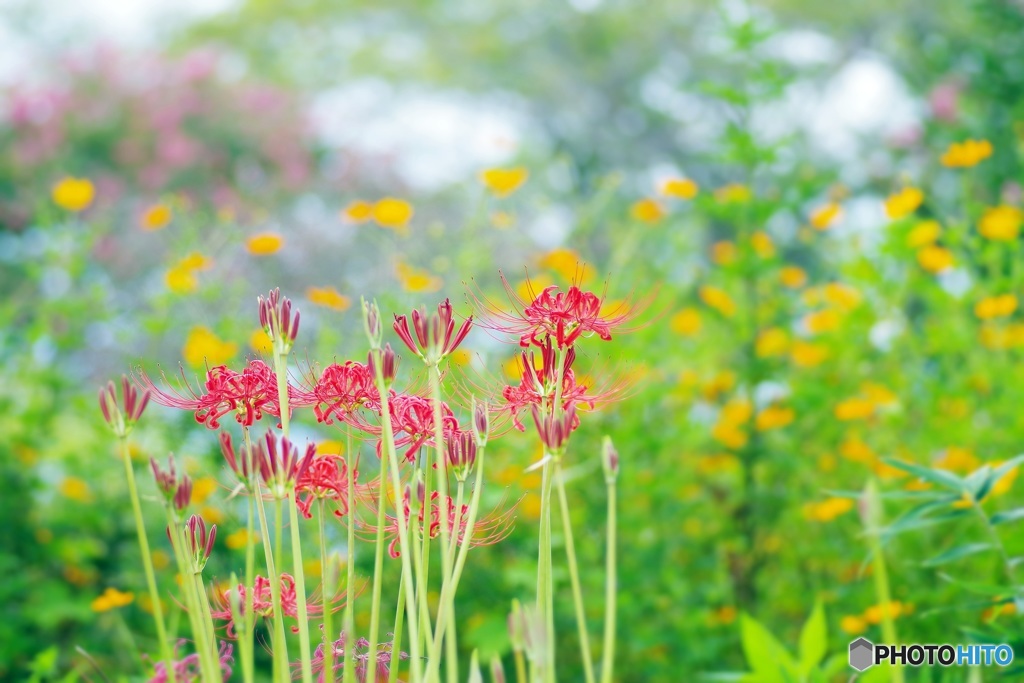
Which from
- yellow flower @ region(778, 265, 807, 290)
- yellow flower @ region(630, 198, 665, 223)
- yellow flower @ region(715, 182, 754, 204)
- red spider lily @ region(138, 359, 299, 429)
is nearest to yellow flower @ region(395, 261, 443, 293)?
yellow flower @ region(630, 198, 665, 223)

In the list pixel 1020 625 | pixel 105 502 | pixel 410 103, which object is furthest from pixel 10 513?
pixel 410 103

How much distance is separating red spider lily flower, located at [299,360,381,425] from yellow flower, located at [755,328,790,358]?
2.23 m

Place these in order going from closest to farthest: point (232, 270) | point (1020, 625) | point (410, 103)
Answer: point (1020, 625) < point (232, 270) < point (410, 103)

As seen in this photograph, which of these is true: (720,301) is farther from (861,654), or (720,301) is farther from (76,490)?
(76,490)

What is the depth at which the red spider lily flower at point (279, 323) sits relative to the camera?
116 centimetres

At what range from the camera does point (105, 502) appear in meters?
3.47

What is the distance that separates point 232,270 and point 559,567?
11.4 feet

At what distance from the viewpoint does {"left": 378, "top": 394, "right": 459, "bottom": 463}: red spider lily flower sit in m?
1.27

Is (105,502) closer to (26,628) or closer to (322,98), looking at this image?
(26,628)

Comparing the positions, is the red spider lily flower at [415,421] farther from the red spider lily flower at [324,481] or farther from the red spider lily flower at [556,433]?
the red spider lily flower at [556,433]

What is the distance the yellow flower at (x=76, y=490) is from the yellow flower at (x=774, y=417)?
2.28 meters

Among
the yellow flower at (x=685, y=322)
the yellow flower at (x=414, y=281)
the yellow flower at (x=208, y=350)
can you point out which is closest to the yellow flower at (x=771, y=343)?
the yellow flower at (x=685, y=322)

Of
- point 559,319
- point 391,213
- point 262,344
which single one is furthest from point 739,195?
point 559,319

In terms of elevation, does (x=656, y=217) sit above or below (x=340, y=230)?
below
